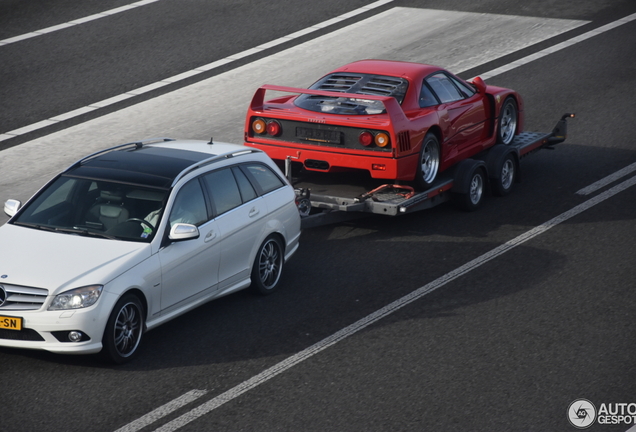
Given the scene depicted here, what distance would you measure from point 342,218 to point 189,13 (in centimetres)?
1335

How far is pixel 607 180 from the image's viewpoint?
44.4ft

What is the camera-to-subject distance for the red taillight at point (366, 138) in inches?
429

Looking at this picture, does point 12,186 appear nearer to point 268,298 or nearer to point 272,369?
point 268,298

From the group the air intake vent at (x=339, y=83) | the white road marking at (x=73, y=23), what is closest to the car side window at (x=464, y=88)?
the air intake vent at (x=339, y=83)

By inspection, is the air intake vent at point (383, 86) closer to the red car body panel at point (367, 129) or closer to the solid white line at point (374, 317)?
the red car body panel at point (367, 129)

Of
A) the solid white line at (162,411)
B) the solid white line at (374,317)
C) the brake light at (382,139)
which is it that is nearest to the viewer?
the solid white line at (162,411)

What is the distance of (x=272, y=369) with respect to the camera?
25.1 feet

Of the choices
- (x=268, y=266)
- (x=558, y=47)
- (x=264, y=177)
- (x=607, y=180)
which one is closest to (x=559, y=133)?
(x=607, y=180)

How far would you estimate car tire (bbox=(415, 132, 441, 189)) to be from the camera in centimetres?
1141

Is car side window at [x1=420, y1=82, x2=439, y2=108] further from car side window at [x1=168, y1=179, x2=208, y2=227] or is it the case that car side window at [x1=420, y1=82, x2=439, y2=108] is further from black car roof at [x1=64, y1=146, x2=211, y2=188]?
car side window at [x1=168, y1=179, x2=208, y2=227]

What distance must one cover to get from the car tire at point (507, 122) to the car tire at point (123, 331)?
7.44 meters

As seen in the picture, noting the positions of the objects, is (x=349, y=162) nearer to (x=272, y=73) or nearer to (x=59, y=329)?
(x=59, y=329)

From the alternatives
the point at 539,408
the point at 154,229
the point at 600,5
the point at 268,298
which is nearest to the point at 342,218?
the point at 268,298

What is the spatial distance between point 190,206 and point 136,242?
2.63 feet
